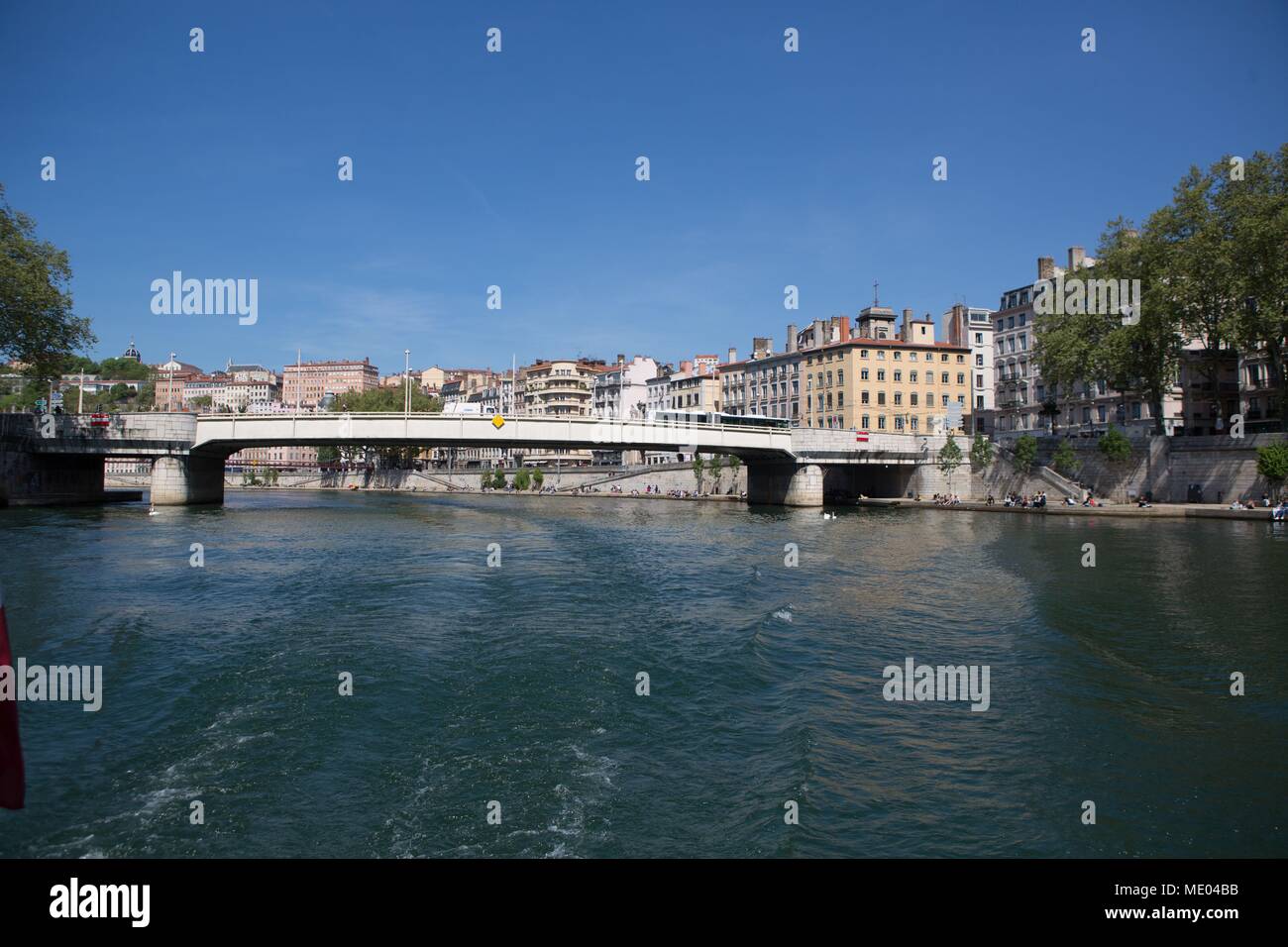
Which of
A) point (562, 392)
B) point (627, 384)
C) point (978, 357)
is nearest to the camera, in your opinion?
point (978, 357)

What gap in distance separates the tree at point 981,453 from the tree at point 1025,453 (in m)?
3.46

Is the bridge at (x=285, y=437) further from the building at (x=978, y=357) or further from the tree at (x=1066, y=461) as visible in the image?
the building at (x=978, y=357)

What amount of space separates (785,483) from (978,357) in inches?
1763

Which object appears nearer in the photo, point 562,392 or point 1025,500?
point 1025,500

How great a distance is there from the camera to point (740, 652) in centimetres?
1578

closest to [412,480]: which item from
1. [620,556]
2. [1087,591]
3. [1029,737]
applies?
[620,556]

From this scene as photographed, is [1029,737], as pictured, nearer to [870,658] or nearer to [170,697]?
[870,658]

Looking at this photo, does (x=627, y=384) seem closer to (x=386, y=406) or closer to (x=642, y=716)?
(x=386, y=406)

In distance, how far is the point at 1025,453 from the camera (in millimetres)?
69375

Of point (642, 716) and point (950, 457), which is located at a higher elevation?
point (950, 457)

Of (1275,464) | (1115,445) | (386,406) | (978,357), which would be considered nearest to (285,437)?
(1115,445)

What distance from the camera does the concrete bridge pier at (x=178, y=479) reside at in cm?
6347

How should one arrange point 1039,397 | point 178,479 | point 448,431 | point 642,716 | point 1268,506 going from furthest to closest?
point 1039,397
point 178,479
point 448,431
point 1268,506
point 642,716

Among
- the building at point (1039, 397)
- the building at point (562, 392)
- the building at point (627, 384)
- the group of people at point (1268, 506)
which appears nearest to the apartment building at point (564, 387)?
the building at point (562, 392)
